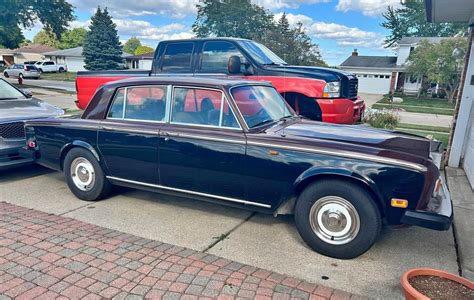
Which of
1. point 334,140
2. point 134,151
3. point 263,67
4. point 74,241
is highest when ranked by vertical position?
point 263,67

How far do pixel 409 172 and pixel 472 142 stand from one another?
3827 mm

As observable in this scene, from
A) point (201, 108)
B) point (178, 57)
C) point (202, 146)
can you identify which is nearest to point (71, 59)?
point (178, 57)

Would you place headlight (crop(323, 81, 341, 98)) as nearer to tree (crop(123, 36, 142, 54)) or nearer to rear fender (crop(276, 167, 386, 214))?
rear fender (crop(276, 167, 386, 214))

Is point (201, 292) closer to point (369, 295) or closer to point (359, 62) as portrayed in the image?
point (369, 295)

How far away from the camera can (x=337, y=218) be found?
3.23 meters

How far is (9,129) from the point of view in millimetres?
5516

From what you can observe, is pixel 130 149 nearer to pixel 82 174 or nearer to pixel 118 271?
pixel 82 174

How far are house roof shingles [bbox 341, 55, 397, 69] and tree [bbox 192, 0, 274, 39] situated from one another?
12.5 metres

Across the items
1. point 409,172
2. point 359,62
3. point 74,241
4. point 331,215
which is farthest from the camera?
point 359,62

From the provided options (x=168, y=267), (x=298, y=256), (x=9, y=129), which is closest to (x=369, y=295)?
(x=298, y=256)

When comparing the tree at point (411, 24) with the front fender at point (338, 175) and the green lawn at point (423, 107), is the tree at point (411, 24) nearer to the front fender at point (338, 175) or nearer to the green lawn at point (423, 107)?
the green lawn at point (423, 107)

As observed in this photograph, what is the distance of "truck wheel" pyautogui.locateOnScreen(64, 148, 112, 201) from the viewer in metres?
4.54

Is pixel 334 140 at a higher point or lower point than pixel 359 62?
lower

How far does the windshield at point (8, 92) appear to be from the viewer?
21.9 ft
